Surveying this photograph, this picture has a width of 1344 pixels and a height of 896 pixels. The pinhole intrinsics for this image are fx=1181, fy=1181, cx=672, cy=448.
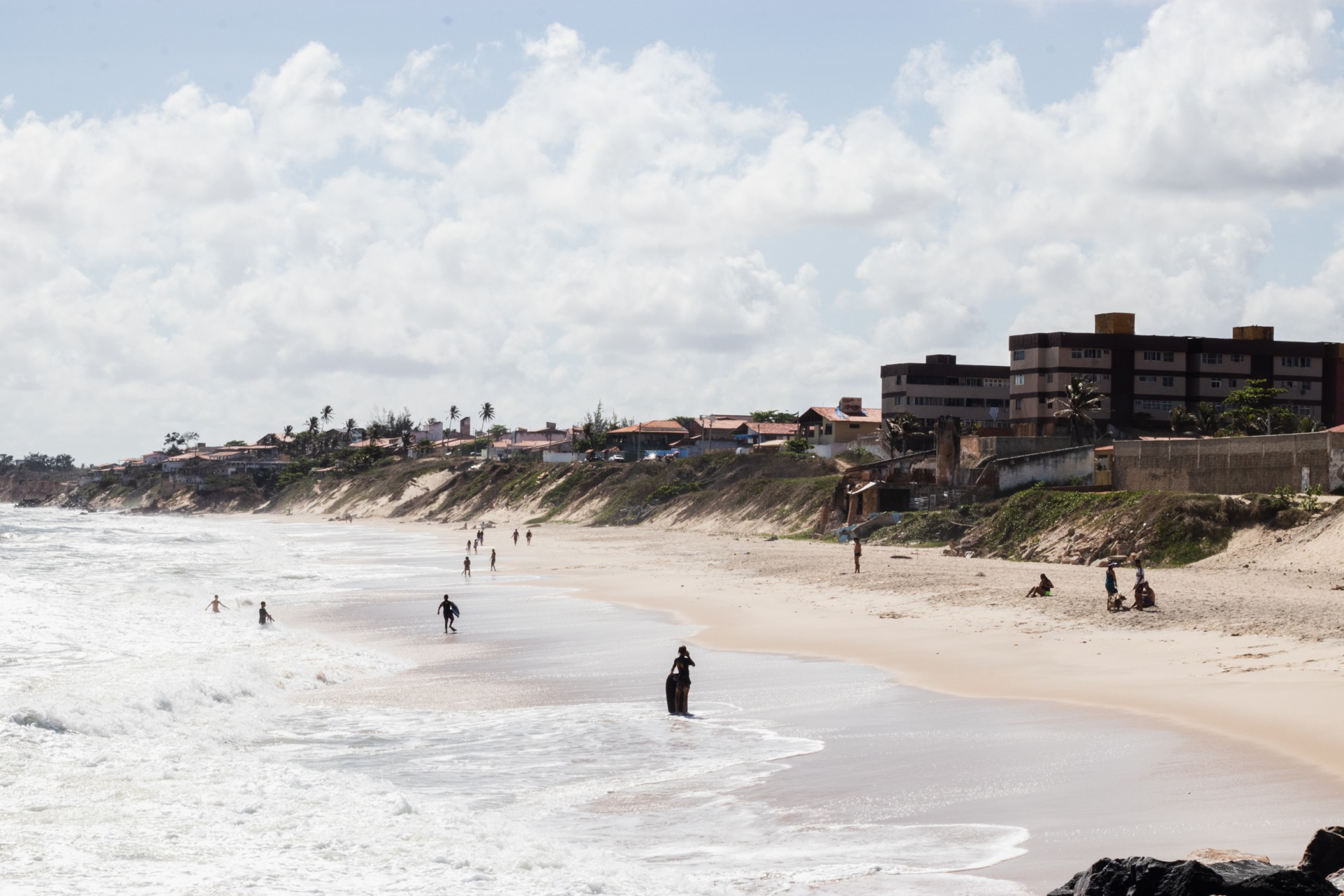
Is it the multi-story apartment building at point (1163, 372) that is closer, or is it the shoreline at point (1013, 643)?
the shoreline at point (1013, 643)

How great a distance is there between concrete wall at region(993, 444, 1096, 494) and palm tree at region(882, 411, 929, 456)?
2413cm

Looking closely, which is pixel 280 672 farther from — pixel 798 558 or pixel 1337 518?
pixel 1337 518

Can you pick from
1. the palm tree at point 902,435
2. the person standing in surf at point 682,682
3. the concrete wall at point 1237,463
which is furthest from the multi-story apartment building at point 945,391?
the person standing in surf at point 682,682

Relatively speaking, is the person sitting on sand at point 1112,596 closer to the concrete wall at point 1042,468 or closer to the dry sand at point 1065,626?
the dry sand at point 1065,626

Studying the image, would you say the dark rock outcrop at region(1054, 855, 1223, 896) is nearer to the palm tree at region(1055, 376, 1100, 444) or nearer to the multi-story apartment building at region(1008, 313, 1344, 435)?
the palm tree at region(1055, 376, 1100, 444)

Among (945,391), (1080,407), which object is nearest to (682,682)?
(1080,407)

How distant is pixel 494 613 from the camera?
3881cm

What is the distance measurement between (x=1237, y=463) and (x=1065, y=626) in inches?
869

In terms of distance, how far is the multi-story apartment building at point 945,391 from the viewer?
10194 cm

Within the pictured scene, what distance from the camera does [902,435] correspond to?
263 ft

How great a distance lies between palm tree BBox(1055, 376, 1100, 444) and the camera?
74.5 m

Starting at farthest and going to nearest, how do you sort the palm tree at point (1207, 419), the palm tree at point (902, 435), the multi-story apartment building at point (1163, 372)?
the multi-story apartment building at point (1163, 372) → the palm tree at point (902, 435) → the palm tree at point (1207, 419)

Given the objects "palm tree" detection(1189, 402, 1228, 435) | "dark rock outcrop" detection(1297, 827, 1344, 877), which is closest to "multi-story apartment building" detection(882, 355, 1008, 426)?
"palm tree" detection(1189, 402, 1228, 435)

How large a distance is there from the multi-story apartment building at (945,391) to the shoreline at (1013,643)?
2036 inches
